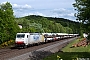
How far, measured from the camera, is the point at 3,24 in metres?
55.4

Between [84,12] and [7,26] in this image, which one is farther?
[7,26]

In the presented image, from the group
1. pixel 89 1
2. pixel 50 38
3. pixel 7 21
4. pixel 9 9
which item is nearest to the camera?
pixel 89 1

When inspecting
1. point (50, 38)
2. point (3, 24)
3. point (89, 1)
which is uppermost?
point (89, 1)

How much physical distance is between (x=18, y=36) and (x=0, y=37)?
5767 millimetres

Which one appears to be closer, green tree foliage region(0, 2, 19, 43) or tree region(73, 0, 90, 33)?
tree region(73, 0, 90, 33)

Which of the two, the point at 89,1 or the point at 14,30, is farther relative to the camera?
the point at 14,30

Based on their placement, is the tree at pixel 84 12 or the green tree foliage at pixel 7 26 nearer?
the tree at pixel 84 12

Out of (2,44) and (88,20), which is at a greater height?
(88,20)

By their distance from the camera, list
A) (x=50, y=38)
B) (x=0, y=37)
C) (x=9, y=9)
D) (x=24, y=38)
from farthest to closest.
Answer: (x=50, y=38)
(x=9, y=9)
(x=0, y=37)
(x=24, y=38)

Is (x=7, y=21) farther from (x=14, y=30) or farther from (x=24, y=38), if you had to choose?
(x=24, y=38)

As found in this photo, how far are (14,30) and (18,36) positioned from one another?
11.4 m

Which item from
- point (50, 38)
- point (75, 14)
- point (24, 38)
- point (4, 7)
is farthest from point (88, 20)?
point (50, 38)

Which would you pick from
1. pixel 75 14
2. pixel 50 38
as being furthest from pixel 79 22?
pixel 50 38

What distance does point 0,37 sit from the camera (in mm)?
52719
